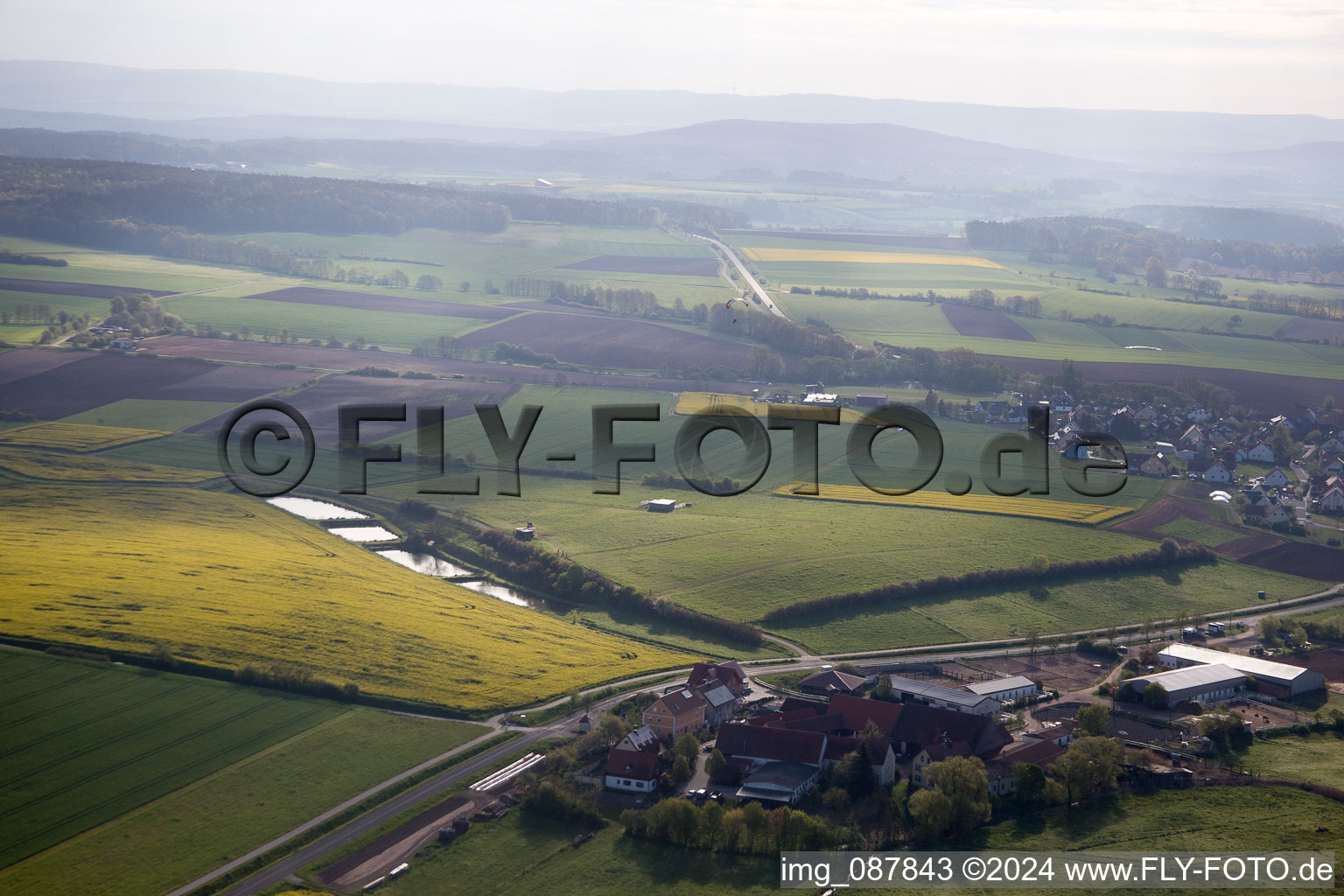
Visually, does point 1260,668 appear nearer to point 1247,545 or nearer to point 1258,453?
point 1247,545

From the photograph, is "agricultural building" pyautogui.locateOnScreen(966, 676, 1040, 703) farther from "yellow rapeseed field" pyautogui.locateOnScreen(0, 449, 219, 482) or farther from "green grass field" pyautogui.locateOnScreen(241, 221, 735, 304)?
"green grass field" pyautogui.locateOnScreen(241, 221, 735, 304)

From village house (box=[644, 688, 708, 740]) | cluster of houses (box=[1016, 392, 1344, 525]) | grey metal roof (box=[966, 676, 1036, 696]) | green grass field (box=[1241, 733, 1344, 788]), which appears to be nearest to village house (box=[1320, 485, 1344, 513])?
cluster of houses (box=[1016, 392, 1344, 525])

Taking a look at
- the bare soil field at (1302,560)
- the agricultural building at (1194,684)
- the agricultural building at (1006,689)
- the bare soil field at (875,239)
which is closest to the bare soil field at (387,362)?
the bare soil field at (1302,560)

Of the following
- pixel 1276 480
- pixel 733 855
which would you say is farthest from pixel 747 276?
pixel 733 855

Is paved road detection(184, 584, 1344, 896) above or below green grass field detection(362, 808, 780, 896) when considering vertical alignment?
above

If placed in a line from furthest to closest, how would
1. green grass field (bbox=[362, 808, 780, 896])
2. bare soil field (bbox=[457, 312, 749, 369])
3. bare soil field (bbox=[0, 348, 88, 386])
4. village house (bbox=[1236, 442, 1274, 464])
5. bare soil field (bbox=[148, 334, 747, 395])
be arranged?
1. bare soil field (bbox=[457, 312, 749, 369])
2. bare soil field (bbox=[148, 334, 747, 395])
3. bare soil field (bbox=[0, 348, 88, 386])
4. village house (bbox=[1236, 442, 1274, 464])
5. green grass field (bbox=[362, 808, 780, 896])

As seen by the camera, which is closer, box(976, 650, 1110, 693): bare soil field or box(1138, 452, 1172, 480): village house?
box(976, 650, 1110, 693): bare soil field
